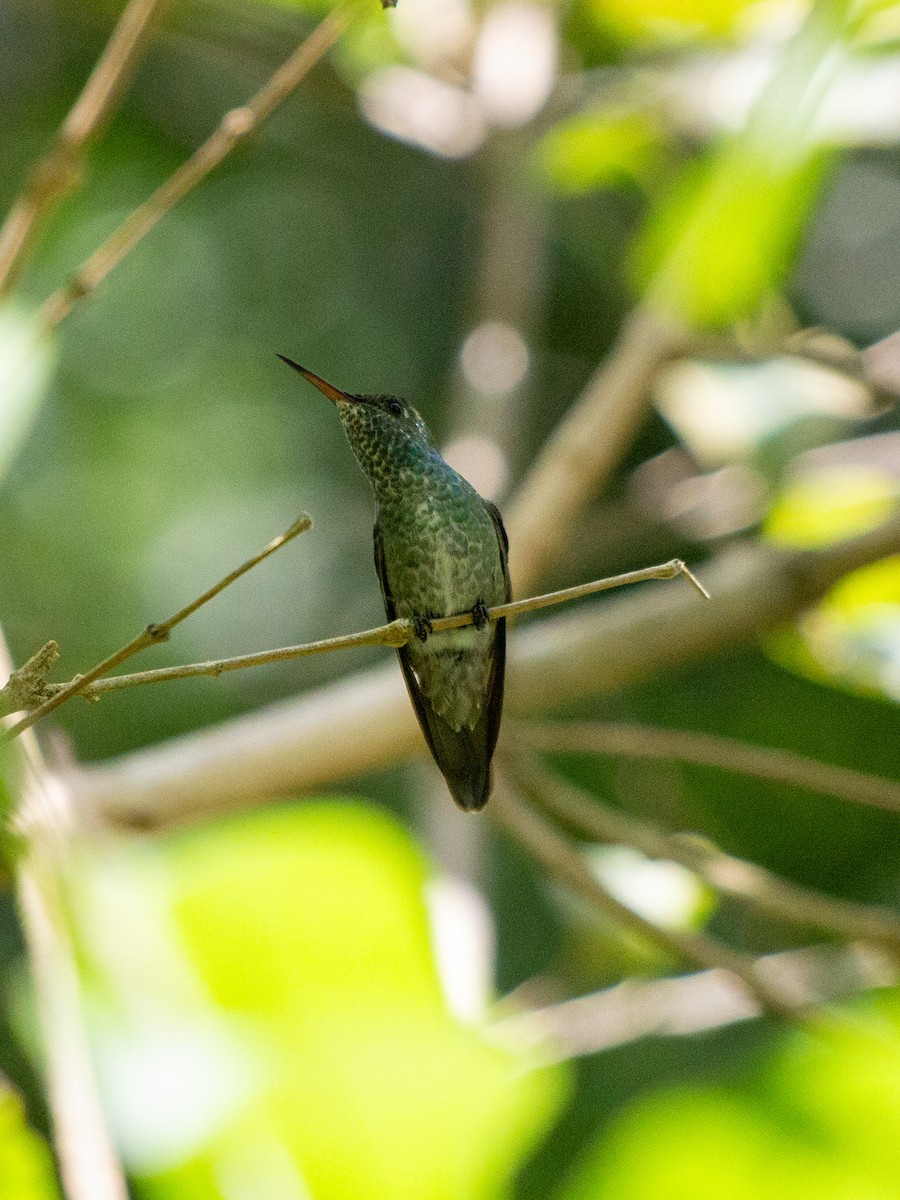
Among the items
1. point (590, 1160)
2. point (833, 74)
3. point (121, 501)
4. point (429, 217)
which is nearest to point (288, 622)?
point (121, 501)

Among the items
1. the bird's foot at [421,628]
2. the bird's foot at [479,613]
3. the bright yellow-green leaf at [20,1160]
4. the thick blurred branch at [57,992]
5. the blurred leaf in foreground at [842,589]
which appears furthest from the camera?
the bird's foot at [421,628]

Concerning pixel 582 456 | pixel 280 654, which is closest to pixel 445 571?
pixel 582 456

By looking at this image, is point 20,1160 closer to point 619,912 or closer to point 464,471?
point 619,912

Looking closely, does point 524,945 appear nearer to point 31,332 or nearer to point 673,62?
point 673,62

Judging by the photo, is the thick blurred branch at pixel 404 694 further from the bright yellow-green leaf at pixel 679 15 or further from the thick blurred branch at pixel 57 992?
the thick blurred branch at pixel 57 992

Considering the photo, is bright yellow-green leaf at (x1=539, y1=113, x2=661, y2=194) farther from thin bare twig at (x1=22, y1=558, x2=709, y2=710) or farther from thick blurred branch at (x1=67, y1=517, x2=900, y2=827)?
thin bare twig at (x1=22, y1=558, x2=709, y2=710)

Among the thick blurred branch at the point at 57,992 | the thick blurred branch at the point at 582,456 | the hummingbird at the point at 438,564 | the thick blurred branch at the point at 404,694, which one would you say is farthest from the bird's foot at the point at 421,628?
the thick blurred branch at the point at 57,992

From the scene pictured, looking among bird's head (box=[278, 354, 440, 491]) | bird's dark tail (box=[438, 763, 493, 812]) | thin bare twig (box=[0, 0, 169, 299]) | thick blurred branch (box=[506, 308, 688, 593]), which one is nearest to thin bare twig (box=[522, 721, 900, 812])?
bird's dark tail (box=[438, 763, 493, 812])
